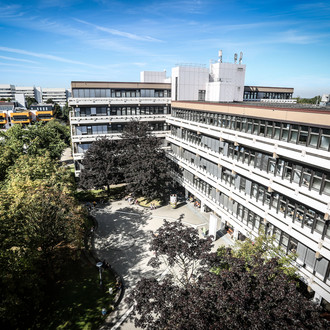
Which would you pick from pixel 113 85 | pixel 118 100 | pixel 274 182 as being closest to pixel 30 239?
pixel 274 182

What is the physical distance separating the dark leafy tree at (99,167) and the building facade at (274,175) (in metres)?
14.7

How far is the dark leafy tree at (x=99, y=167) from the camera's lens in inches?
1535

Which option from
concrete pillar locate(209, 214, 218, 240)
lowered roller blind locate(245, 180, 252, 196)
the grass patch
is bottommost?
the grass patch

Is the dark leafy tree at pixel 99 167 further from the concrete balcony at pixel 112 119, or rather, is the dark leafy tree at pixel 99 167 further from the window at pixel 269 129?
the window at pixel 269 129

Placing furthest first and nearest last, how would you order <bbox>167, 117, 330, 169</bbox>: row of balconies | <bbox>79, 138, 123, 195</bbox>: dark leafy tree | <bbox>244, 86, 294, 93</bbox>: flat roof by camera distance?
<bbox>244, 86, 294, 93</bbox>: flat roof < <bbox>79, 138, 123, 195</bbox>: dark leafy tree < <bbox>167, 117, 330, 169</bbox>: row of balconies

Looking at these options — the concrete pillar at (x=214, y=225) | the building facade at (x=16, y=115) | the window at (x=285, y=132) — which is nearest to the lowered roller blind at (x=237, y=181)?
the concrete pillar at (x=214, y=225)

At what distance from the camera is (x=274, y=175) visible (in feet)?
71.0

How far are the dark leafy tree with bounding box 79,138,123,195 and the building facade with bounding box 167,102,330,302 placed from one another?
14731 mm

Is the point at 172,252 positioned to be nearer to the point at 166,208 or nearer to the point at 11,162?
the point at 166,208

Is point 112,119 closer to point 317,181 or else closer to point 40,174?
point 40,174

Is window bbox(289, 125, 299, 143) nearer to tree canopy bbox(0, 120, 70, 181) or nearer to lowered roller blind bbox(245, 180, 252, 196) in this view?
lowered roller blind bbox(245, 180, 252, 196)

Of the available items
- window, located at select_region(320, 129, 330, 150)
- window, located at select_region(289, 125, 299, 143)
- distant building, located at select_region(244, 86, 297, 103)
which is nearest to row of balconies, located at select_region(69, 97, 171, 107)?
distant building, located at select_region(244, 86, 297, 103)

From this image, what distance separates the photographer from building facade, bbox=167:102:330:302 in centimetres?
1766

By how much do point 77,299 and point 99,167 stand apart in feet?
69.1
